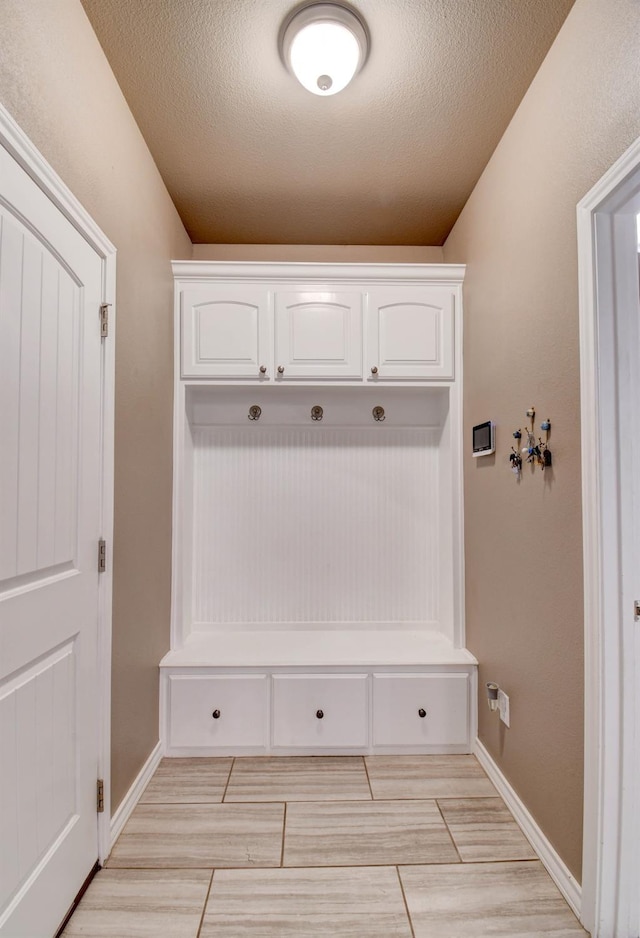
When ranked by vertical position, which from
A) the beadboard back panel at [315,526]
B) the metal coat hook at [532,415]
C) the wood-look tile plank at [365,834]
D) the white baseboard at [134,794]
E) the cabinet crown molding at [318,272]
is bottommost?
the wood-look tile plank at [365,834]

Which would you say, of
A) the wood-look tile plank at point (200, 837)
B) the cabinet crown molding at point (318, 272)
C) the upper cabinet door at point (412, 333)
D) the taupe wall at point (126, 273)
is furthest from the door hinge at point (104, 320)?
the wood-look tile plank at point (200, 837)

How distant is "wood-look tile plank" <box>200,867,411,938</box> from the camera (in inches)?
54.8

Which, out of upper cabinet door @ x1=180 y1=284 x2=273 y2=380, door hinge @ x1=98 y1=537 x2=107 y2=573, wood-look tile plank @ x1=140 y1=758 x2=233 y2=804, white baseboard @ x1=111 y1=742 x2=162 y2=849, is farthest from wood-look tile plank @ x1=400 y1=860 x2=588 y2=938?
upper cabinet door @ x1=180 y1=284 x2=273 y2=380

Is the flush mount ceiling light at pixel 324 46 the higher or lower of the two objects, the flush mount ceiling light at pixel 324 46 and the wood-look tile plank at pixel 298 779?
the higher

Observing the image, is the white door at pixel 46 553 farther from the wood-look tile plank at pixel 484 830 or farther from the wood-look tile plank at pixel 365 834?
the wood-look tile plank at pixel 484 830

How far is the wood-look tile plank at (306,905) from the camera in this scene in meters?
1.39

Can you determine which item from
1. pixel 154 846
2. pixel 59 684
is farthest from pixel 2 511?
pixel 154 846

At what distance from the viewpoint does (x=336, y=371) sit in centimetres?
250

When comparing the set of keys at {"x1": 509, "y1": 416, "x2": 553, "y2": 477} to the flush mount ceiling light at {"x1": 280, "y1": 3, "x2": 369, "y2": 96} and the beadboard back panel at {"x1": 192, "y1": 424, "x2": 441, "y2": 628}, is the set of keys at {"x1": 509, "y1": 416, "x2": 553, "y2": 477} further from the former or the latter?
the flush mount ceiling light at {"x1": 280, "y1": 3, "x2": 369, "y2": 96}

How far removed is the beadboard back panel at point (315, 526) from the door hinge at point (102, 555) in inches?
43.6

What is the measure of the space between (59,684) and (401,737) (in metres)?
1.59

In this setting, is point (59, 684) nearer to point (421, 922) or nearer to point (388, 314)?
point (421, 922)

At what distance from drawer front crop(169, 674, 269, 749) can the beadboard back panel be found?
463mm

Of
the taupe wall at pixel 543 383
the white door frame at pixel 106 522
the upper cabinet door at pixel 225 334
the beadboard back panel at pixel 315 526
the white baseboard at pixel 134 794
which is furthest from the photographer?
the beadboard back panel at pixel 315 526
